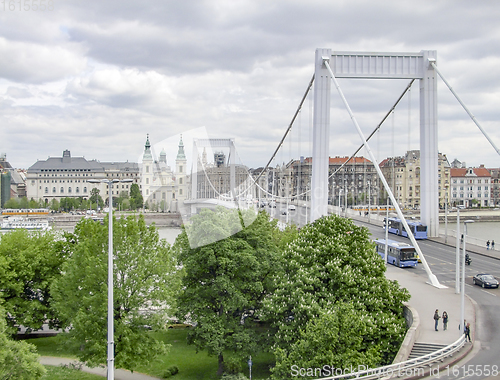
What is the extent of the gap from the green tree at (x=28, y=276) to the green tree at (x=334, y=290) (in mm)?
12362

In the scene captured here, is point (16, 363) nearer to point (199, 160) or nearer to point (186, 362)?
point (199, 160)

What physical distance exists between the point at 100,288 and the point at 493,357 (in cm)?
1423

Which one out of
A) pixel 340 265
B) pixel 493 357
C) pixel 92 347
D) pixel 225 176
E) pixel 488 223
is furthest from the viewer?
pixel 488 223

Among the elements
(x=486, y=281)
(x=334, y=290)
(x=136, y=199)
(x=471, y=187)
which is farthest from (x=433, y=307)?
(x=471, y=187)

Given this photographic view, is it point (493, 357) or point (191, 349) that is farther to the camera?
point (191, 349)

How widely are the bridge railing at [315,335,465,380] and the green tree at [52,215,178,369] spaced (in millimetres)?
7757

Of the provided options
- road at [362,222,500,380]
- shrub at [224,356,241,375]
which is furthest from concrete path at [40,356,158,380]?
road at [362,222,500,380]

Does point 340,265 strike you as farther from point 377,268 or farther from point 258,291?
point 258,291

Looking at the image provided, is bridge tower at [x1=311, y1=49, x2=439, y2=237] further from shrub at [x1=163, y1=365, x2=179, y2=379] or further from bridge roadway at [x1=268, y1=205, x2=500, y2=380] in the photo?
shrub at [x1=163, y1=365, x2=179, y2=379]

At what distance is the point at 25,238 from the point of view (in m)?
27.6

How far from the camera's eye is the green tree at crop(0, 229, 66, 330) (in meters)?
24.6

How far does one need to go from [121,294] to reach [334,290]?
849 cm

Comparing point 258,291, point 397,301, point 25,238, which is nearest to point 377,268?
point 397,301

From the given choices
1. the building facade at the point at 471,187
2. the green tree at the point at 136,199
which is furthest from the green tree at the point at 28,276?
the building facade at the point at 471,187
